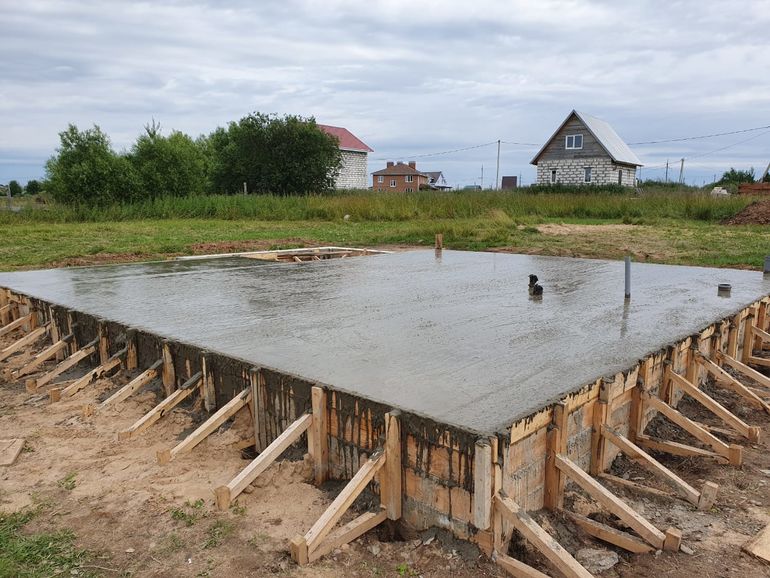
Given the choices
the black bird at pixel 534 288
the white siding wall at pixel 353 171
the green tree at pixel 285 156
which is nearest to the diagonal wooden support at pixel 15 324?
the black bird at pixel 534 288

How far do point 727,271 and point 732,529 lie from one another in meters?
6.28

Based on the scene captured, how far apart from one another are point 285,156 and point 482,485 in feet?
100.0

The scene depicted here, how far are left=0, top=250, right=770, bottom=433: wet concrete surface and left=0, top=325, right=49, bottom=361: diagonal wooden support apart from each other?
1.16 feet

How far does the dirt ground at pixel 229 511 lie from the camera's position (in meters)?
2.64

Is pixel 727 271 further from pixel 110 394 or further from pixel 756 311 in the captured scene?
pixel 110 394

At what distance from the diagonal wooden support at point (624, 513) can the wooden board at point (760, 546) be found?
391 millimetres

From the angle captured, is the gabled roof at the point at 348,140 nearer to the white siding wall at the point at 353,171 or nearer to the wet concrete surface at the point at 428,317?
the white siding wall at the point at 353,171

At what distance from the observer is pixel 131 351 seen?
475 cm

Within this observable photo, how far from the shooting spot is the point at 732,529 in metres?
3.01

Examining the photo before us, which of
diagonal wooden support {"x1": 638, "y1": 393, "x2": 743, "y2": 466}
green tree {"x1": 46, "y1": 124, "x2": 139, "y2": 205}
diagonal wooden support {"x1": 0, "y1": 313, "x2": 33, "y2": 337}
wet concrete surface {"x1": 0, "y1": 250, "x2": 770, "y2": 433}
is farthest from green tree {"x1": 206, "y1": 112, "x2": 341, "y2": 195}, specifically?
diagonal wooden support {"x1": 638, "y1": 393, "x2": 743, "y2": 466}

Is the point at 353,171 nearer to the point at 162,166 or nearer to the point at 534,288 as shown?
the point at 162,166

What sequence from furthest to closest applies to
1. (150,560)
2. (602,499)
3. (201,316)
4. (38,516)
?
(201,316)
(38,516)
(602,499)
(150,560)

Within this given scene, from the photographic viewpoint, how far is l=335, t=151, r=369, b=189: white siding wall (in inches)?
1757

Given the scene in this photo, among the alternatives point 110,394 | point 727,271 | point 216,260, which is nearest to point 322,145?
point 216,260
